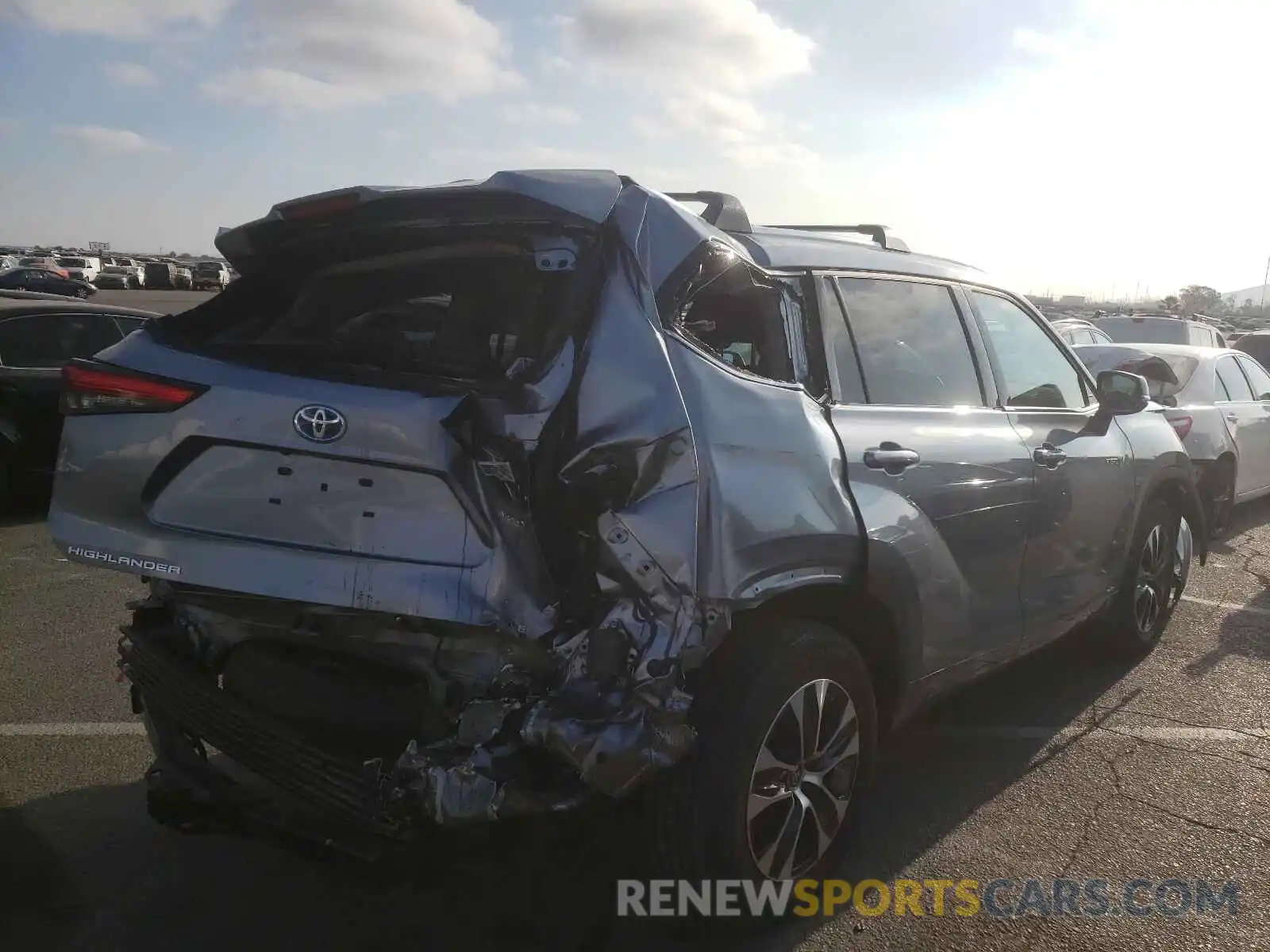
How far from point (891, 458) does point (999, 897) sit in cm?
141

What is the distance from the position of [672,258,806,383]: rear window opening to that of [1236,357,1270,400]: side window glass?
309 inches

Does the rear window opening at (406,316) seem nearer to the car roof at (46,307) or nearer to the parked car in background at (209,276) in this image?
the car roof at (46,307)

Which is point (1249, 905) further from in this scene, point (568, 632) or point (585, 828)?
point (568, 632)

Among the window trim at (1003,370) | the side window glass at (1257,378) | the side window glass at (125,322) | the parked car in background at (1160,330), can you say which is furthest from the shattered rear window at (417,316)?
the parked car in background at (1160,330)

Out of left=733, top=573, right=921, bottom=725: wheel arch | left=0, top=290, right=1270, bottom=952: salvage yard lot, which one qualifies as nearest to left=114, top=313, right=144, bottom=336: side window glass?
left=0, top=290, right=1270, bottom=952: salvage yard lot

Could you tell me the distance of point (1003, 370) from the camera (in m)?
4.32

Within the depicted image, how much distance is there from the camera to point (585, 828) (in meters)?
3.51

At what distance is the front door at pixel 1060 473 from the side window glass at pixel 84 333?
23.7 ft

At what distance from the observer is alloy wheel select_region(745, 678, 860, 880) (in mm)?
2910

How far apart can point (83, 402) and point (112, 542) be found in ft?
1.32

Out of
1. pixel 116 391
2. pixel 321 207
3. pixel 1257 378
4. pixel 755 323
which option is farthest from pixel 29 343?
pixel 1257 378

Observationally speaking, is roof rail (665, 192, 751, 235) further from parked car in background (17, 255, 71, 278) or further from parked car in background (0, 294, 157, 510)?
parked car in background (17, 255, 71, 278)

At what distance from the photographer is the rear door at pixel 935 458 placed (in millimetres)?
3340

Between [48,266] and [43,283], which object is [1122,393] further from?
[48,266]
